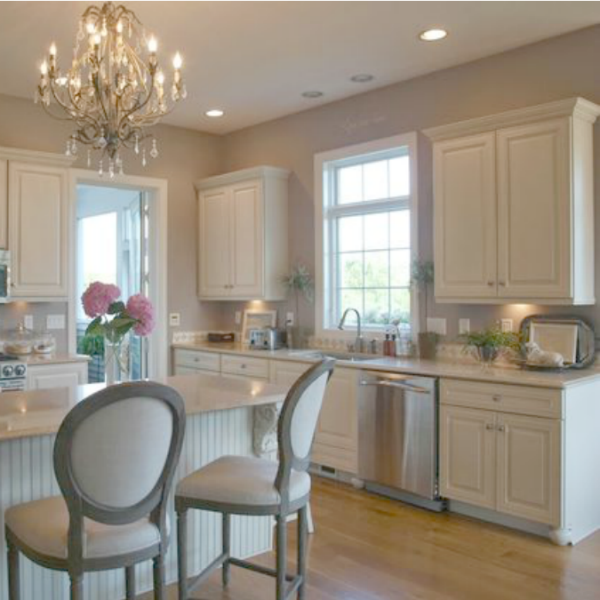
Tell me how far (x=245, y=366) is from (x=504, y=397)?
7.51 feet

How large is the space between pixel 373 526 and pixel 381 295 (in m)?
1.98

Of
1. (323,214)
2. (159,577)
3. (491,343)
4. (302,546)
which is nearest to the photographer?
(159,577)

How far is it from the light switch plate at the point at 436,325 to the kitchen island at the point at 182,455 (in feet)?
6.10

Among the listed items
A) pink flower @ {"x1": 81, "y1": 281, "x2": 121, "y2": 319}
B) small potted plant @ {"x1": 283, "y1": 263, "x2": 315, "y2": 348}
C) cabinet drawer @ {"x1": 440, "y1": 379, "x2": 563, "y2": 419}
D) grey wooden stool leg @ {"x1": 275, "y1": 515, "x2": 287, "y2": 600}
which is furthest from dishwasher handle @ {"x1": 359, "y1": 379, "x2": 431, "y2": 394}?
pink flower @ {"x1": 81, "y1": 281, "x2": 121, "y2": 319}

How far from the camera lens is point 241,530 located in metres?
3.30

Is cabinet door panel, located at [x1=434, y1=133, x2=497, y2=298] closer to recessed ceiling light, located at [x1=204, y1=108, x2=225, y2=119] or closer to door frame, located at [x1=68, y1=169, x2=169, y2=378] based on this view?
recessed ceiling light, located at [x1=204, y1=108, x2=225, y2=119]

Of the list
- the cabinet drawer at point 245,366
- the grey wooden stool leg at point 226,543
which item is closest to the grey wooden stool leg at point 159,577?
the grey wooden stool leg at point 226,543

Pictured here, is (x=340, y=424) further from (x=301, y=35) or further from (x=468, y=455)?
(x=301, y=35)

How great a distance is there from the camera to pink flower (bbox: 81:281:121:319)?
280 centimetres

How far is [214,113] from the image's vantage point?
585 centimetres

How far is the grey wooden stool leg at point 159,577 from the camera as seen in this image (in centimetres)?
224

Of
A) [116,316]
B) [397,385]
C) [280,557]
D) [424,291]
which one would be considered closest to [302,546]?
[280,557]

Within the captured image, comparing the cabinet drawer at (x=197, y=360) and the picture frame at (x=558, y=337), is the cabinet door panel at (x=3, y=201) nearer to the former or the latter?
the cabinet drawer at (x=197, y=360)

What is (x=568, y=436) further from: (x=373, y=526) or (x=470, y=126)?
(x=470, y=126)
